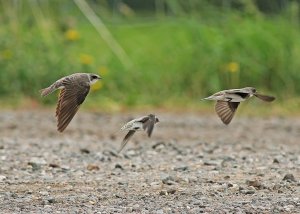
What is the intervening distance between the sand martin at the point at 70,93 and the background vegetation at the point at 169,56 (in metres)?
6.19

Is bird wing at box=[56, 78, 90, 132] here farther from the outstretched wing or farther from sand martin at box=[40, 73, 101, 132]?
the outstretched wing

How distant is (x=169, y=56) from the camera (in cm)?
1330

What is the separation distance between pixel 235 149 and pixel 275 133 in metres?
1.74

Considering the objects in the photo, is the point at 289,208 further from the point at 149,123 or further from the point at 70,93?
the point at 70,93

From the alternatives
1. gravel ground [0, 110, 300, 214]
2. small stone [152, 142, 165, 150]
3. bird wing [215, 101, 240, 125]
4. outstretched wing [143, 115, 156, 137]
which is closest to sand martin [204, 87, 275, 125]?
bird wing [215, 101, 240, 125]

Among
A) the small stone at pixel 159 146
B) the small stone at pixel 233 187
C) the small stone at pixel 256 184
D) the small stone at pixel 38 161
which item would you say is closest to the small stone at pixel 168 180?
the small stone at pixel 233 187

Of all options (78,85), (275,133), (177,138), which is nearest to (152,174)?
(78,85)

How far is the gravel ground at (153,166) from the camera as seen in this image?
5957mm

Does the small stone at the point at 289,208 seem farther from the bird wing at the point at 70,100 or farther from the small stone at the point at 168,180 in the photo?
the bird wing at the point at 70,100

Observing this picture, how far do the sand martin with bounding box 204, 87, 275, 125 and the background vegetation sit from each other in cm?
580

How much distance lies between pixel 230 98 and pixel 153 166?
5.36 feet

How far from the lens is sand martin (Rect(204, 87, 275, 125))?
6.18 m

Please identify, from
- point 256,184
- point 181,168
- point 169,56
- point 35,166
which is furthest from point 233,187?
point 169,56

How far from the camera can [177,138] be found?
33.3 ft
